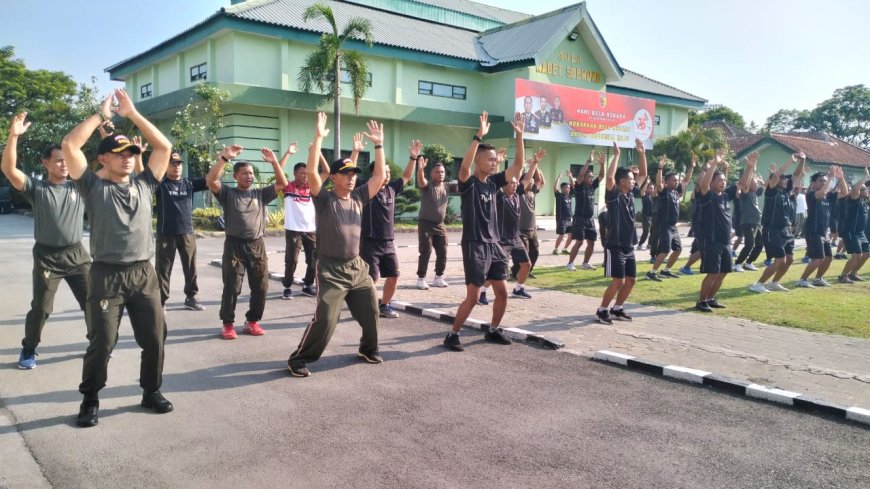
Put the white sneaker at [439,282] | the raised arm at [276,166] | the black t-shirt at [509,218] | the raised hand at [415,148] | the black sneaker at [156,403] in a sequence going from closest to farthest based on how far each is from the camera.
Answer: the black sneaker at [156,403], the raised arm at [276,166], the raised hand at [415,148], the black t-shirt at [509,218], the white sneaker at [439,282]

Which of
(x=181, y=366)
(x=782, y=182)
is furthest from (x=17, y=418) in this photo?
(x=782, y=182)

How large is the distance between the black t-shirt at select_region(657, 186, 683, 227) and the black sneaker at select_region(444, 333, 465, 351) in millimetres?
7600

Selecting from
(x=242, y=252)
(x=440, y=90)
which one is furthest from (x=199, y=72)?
(x=242, y=252)

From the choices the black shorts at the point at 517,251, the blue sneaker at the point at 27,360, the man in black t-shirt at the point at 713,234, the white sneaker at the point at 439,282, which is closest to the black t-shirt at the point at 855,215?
the man in black t-shirt at the point at 713,234

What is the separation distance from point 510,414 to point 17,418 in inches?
149

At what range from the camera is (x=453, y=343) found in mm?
6848

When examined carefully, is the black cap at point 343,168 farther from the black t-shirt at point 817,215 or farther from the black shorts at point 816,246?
the black shorts at point 816,246

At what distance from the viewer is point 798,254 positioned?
18.1 m

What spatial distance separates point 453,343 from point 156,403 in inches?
124

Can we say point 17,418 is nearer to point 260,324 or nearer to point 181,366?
point 181,366

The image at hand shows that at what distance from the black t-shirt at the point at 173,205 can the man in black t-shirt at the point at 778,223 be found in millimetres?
9573

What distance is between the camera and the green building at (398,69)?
24.0 m

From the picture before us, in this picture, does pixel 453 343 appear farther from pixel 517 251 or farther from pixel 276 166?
pixel 517 251

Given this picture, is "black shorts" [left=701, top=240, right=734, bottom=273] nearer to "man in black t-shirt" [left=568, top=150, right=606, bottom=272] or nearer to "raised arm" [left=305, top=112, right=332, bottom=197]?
"man in black t-shirt" [left=568, top=150, right=606, bottom=272]
